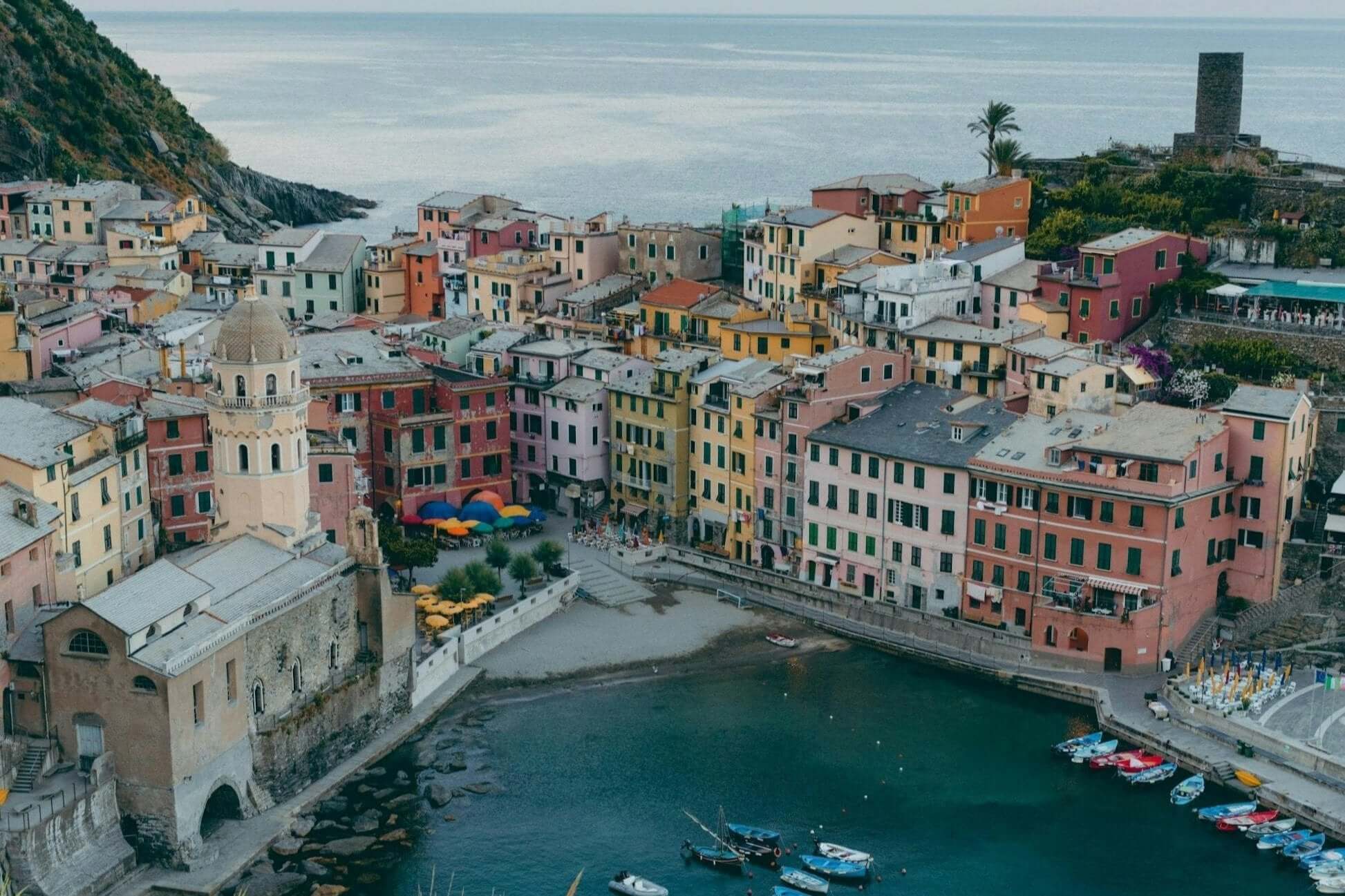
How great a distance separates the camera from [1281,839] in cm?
5978

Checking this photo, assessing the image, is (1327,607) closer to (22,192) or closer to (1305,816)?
(1305,816)

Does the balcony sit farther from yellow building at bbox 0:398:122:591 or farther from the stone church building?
yellow building at bbox 0:398:122:591

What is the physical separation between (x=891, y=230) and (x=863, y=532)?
98.4 feet

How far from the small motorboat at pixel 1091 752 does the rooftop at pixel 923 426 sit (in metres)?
13.9

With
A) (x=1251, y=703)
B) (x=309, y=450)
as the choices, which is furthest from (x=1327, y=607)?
(x=309, y=450)

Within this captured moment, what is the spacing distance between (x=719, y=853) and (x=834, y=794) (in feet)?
21.5

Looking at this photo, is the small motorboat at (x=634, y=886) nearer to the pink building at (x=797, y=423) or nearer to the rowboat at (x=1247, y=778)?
the rowboat at (x=1247, y=778)

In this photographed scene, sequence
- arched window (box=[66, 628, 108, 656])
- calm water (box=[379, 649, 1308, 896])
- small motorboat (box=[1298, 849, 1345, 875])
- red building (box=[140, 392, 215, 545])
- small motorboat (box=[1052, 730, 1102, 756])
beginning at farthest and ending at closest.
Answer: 1. red building (box=[140, 392, 215, 545])
2. small motorboat (box=[1052, 730, 1102, 756])
3. calm water (box=[379, 649, 1308, 896])
4. small motorboat (box=[1298, 849, 1345, 875])
5. arched window (box=[66, 628, 108, 656])

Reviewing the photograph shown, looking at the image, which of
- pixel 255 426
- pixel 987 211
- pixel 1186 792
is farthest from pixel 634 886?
pixel 987 211

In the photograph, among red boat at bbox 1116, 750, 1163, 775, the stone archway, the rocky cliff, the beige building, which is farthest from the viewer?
the rocky cliff

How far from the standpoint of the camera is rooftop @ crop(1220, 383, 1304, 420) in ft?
242

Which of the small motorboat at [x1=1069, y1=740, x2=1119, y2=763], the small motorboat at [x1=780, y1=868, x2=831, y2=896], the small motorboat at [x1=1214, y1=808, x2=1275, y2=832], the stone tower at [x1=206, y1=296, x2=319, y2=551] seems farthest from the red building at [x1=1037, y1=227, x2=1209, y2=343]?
the stone tower at [x1=206, y1=296, x2=319, y2=551]

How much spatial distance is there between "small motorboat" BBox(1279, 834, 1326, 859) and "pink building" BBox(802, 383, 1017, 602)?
20792mm

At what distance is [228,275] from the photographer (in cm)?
11644
